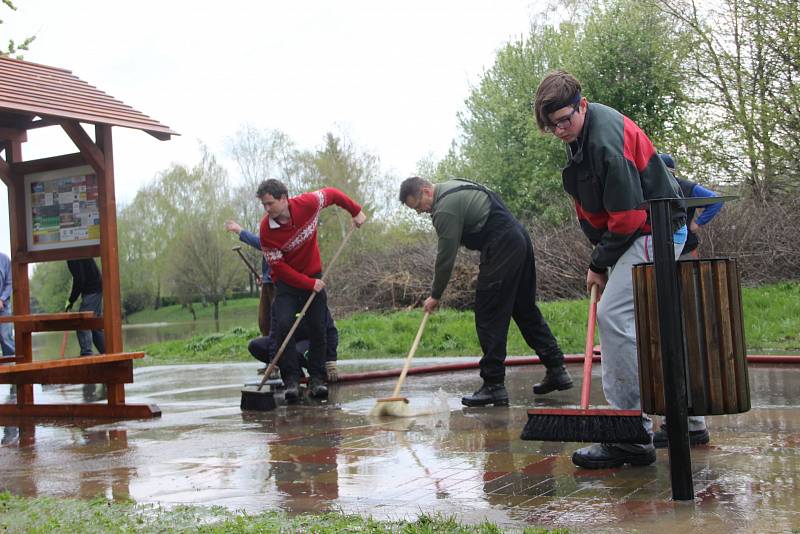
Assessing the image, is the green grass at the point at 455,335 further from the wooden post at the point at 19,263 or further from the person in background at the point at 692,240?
the wooden post at the point at 19,263

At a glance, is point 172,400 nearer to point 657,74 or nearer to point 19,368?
point 19,368

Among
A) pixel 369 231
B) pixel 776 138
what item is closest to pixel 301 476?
pixel 776 138

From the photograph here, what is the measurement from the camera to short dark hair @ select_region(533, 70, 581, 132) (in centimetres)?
441

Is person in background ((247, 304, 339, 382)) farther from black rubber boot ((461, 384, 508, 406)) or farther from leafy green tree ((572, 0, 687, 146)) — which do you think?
leafy green tree ((572, 0, 687, 146))

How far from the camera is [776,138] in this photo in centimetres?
1753

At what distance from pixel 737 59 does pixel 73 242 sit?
1555 centimetres

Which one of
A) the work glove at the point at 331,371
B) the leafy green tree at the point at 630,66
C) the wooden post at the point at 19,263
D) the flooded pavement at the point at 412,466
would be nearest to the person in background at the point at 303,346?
the work glove at the point at 331,371

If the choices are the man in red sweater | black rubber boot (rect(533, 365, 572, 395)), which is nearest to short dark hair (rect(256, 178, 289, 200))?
the man in red sweater

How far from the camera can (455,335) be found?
45.0 ft

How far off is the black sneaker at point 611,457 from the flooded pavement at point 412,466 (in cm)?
6

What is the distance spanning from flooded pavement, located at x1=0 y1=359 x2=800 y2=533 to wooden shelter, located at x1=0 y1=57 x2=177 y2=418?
16.8 inches

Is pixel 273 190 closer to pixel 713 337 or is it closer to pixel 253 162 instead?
pixel 713 337

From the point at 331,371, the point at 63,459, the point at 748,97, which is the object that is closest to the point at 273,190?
the point at 331,371

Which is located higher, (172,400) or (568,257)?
(568,257)
